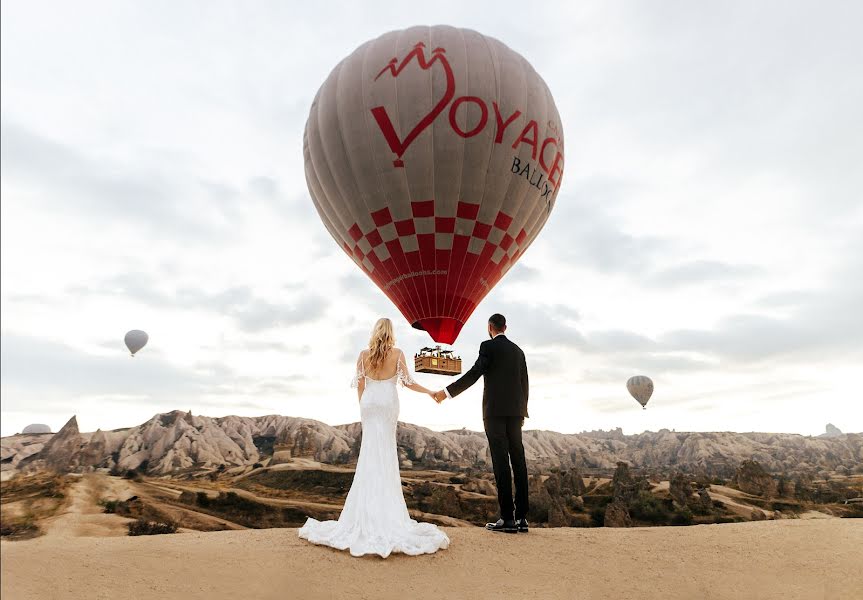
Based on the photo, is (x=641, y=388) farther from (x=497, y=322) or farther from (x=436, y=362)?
(x=497, y=322)

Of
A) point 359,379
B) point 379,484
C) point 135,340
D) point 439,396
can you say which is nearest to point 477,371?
point 439,396

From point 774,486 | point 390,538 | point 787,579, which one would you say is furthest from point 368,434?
point 774,486

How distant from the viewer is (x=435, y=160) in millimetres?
17422

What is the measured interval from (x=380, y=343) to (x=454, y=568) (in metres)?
3.02

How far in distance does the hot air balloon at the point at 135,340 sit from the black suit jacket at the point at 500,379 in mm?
53531

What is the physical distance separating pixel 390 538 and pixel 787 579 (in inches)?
182

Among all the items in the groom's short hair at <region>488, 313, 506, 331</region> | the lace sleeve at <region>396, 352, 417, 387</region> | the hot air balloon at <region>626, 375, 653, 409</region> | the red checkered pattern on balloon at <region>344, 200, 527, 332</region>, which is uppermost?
the hot air balloon at <region>626, 375, 653, 409</region>

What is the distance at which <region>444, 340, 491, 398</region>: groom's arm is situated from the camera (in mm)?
7625

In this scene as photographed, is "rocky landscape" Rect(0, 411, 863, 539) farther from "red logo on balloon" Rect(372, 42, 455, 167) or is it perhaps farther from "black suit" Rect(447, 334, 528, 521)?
"red logo on balloon" Rect(372, 42, 455, 167)

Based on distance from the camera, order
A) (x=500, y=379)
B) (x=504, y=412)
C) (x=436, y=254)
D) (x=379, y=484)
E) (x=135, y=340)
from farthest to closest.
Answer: (x=135, y=340) < (x=436, y=254) < (x=500, y=379) < (x=504, y=412) < (x=379, y=484)

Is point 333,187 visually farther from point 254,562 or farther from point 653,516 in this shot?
point 653,516

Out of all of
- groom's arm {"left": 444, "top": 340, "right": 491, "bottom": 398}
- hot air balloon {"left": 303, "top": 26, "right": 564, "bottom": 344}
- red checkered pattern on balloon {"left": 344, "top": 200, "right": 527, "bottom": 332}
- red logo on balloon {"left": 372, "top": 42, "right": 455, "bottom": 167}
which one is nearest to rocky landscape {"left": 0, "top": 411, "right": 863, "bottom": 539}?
groom's arm {"left": 444, "top": 340, "right": 491, "bottom": 398}

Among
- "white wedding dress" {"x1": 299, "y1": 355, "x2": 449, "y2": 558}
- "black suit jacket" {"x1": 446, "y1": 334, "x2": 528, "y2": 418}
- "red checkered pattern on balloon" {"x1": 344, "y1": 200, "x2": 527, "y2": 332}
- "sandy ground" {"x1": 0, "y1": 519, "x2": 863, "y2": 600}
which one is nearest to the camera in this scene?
"sandy ground" {"x1": 0, "y1": 519, "x2": 863, "y2": 600}

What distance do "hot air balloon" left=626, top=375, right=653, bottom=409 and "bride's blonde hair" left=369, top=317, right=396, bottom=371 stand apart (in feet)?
212
